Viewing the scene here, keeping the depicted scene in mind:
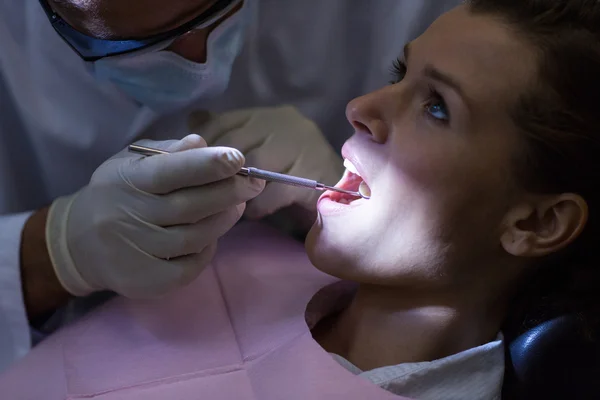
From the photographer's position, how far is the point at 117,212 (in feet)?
4.02

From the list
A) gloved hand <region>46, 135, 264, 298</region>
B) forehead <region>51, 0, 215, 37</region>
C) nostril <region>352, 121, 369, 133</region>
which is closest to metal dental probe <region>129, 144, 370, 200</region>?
gloved hand <region>46, 135, 264, 298</region>

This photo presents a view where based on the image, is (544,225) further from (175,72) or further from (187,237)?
(175,72)

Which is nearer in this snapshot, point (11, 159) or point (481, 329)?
point (481, 329)

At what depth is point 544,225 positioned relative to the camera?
1119 mm

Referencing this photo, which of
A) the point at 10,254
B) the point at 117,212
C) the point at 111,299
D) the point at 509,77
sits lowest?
the point at 111,299

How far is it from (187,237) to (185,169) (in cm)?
14

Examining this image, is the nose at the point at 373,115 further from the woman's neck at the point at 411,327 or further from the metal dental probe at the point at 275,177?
the woman's neck at the point at 411,327

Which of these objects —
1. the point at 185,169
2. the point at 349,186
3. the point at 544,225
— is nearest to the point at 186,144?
the point at 185,169

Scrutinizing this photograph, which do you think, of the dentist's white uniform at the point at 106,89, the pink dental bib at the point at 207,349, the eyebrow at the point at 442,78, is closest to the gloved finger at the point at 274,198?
the pink dental bib at the point at 207,349

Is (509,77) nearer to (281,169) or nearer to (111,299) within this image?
(281,169)

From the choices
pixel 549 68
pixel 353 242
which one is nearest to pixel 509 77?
pixel 549 68

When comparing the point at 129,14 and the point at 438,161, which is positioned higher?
the point at 129,14

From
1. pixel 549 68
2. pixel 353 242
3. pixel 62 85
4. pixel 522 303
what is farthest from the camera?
pixel 62 85

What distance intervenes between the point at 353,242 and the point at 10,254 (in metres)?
0.69
